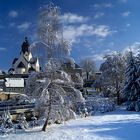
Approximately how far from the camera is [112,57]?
154 ft

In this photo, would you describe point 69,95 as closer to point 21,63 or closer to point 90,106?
point 90,106

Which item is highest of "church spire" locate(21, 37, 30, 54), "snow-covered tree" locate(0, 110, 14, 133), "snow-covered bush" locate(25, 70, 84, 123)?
"church spire" locate(21, 37, 30, 54)

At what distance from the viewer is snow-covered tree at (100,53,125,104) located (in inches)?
1740

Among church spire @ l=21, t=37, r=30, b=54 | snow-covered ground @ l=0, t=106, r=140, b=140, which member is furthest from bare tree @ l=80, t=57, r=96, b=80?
snow-covered ground @ l=0, t=106, r=140, b=140

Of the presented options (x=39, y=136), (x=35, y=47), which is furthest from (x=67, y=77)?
(x=39, y=136)

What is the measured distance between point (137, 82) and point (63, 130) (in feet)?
54.3

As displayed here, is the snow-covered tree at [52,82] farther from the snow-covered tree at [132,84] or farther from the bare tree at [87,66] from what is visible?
the bare tree at [87,66]

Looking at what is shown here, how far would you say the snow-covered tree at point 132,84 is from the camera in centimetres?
3519

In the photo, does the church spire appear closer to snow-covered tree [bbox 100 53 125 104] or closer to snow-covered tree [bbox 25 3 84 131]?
snow-covered tree [bbox 100 53 125 104]

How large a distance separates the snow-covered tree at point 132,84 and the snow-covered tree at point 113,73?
7.43m

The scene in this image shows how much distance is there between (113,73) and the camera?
44281mm

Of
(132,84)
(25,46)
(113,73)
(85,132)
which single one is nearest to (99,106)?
(132,84)

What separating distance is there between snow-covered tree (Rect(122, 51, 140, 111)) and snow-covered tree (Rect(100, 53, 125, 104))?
293 inches

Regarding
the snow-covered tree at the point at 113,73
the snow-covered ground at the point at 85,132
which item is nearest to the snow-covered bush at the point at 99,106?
the snow-covered tree at the point at 113,73
